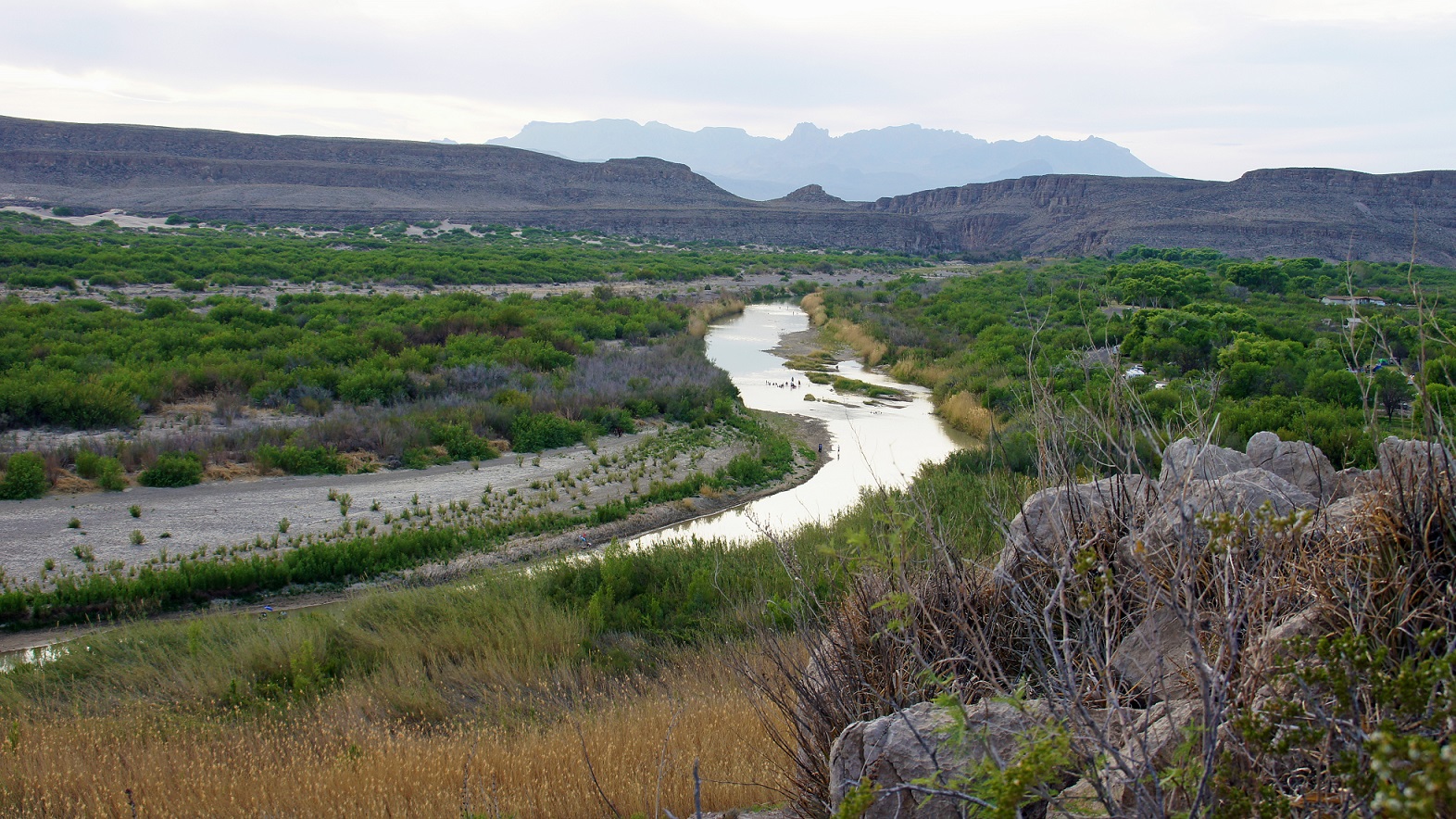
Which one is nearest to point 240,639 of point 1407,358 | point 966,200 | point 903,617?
point 903,617

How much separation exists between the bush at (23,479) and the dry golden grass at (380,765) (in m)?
7.71

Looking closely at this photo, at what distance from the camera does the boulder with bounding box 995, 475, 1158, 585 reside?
430 cm

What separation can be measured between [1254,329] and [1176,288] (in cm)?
834

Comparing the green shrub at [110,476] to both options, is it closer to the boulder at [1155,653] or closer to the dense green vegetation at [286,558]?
the dense green vegetation at [286,558]

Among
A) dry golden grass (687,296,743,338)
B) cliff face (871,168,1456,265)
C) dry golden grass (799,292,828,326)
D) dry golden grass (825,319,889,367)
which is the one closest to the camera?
dry golden grass (825,319,889,367)

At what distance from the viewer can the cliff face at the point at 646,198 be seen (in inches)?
2874

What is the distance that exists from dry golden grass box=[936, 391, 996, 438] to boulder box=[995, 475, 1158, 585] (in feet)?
48.0

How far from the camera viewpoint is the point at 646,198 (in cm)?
9894

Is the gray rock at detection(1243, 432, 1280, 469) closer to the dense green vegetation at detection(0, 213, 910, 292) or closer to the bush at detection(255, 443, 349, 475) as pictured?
the bush at detection(255, 443, 349, 475)

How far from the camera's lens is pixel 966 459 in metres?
14.8

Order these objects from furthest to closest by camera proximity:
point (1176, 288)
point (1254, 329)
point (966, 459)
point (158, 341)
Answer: point (1176, 288)
point (1254, 329)
point (158, 341)
point (966, 459)

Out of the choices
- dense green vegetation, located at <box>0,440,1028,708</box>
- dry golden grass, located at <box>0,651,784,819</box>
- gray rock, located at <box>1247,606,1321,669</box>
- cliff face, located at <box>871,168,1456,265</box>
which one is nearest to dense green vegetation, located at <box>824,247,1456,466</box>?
gray rock, located at <box>1247,606,1321,669</box>

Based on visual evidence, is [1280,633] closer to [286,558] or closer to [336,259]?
[286,558]

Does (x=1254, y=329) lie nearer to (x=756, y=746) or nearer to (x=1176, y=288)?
(x=1176, y=288)
